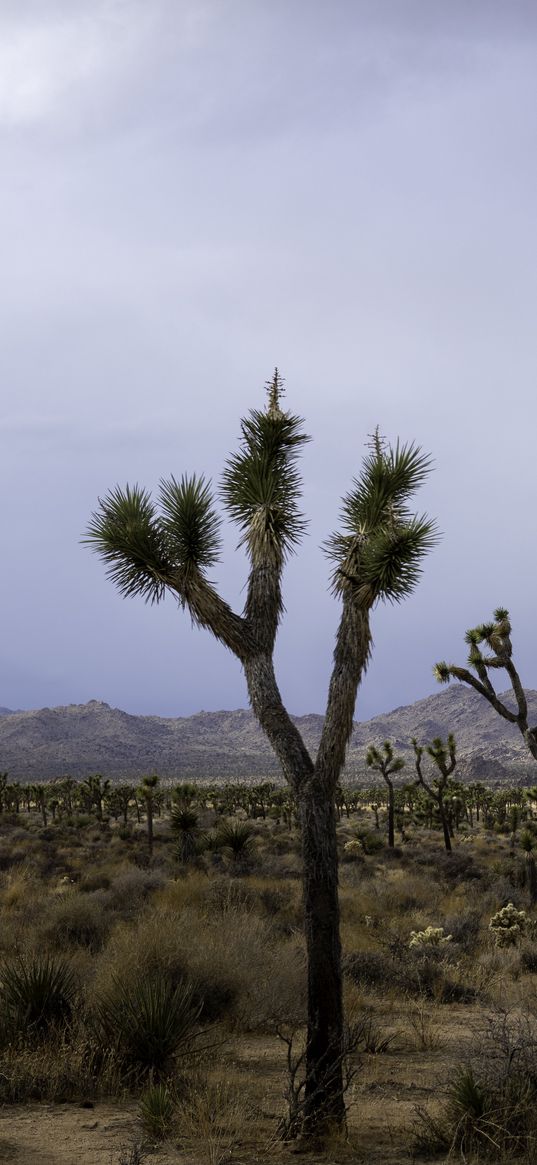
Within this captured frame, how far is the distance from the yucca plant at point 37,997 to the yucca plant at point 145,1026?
52cm

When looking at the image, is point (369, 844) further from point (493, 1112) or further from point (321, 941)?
point (493, 1112)

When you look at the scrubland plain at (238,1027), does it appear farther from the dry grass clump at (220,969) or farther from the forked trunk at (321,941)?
the forked trunk at (321,941)

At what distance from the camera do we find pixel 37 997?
27.9 feet

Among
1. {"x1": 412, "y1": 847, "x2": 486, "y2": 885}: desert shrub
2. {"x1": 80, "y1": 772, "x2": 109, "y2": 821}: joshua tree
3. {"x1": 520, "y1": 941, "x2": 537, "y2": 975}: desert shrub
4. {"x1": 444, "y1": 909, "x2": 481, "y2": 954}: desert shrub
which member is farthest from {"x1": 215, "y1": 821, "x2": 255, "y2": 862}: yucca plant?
{"x1": 80, "y1": 772, "x2": 109, "y2": 821}: joshua tree

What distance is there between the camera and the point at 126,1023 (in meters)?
7.65

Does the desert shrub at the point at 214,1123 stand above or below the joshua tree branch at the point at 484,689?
below

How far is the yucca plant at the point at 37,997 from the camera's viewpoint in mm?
8211

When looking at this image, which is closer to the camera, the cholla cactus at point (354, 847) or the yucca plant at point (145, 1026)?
the yucca plant at point (145, 1026)

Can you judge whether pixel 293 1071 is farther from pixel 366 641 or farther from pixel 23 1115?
pixel 366 641

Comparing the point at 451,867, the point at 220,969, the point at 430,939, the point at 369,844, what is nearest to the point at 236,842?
the point at 451,867

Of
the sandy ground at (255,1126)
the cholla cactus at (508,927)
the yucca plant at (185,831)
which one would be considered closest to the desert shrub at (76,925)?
the sandy ground at (255,1126)

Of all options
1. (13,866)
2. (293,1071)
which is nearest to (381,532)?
(293,1071)

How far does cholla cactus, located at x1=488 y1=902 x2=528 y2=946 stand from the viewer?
49.1ft

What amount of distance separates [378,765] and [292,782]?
37665mm
